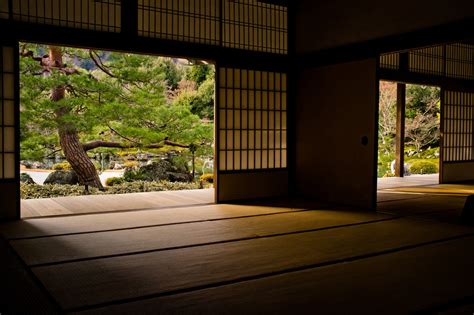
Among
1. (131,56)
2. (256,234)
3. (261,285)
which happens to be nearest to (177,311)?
(261,285)

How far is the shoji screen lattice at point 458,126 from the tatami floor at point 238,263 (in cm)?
451

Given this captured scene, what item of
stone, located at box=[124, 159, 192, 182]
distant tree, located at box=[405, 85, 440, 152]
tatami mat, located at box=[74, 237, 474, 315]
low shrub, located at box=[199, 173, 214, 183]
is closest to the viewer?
tatami mat, located at box=[74, 237, 474, 315]

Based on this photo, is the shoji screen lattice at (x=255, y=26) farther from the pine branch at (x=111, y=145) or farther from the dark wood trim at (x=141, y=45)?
the pine branch at (x=111, y=145)

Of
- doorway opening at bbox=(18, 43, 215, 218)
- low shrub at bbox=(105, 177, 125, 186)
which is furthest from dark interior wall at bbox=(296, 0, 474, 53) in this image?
low shrub at bbox=(105, 177, 125, 186)

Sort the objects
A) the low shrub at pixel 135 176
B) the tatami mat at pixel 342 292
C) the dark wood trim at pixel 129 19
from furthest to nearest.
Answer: the low shrub at pixel 135 176 → the dark wood trim at pixel 129 19 → the tatami mat at pixel 342 292

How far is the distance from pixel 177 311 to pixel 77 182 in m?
8.22

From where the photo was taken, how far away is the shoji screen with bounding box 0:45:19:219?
450 centimetres

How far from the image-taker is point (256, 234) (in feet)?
12.5

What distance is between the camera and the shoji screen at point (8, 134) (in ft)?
14.8

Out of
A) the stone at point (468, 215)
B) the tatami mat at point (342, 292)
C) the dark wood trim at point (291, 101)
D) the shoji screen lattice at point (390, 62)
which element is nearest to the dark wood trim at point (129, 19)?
the dark wood trim at point (291, 101)

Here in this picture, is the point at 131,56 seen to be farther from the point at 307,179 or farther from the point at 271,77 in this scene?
the point at 307,179

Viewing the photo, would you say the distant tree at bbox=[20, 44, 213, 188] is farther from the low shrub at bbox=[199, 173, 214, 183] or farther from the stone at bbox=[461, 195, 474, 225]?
the stone at bbox=[461, 195, 474, 225]

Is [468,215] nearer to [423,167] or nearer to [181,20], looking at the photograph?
[181,20]

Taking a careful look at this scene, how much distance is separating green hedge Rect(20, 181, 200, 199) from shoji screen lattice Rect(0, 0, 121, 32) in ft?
15.1
